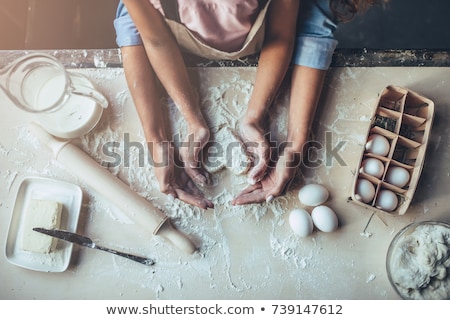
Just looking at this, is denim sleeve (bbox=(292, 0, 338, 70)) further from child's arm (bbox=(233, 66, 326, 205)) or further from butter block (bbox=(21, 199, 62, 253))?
butter block (bbox=(21, 199, 62, 253))

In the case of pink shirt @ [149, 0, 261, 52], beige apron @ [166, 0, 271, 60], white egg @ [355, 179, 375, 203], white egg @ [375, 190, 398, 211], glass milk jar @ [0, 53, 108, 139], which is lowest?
white egg @ [375, 190, 398, 211]

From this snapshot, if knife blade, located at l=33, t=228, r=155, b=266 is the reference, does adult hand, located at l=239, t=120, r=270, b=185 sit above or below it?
above

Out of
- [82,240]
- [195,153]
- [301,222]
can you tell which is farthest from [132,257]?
[301,222]

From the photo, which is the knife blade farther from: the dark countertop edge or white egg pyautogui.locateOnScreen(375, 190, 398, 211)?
white egg pyautogui.locateOnScreen(375, 190, 398, 211)

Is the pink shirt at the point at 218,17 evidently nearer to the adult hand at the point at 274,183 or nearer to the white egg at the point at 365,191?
the adult hand at the point at 274,183

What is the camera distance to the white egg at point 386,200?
79 centimetres

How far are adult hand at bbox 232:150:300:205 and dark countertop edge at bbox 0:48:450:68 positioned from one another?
210 mm

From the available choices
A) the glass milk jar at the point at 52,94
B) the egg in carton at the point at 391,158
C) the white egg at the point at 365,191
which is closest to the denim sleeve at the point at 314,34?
the egg in carton at the point at 391,158

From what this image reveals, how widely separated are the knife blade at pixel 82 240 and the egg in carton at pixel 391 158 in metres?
0.44

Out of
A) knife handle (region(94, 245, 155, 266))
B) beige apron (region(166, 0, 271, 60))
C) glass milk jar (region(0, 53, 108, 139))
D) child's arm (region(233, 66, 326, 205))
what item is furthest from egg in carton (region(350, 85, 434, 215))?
glass milk jar (region(0, 53, 108, 139))

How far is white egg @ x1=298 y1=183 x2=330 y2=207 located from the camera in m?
0.81

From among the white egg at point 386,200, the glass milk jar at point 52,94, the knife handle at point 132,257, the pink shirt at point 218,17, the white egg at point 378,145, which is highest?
the pink shirt at point 218,17

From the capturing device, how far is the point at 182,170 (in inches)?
32.5

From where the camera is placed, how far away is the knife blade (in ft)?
2.64
